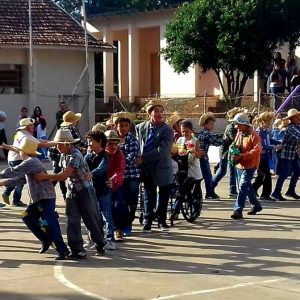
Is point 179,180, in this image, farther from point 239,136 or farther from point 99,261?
point 99,261

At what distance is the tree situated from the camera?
3156 cm

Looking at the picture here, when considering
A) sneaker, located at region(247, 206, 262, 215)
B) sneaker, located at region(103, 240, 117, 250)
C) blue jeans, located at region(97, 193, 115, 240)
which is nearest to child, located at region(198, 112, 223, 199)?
sneaker, located at region(247, 206, 262, 215)

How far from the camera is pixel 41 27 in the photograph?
106 feet

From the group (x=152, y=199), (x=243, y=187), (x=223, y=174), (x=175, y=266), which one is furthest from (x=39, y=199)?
(x=223, y=174)

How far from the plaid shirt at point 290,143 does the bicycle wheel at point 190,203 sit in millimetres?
3120

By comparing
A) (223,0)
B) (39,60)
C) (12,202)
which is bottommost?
(12,202)

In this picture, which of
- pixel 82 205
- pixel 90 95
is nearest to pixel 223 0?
pixel 90 95

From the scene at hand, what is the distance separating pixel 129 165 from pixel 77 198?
5.29ft

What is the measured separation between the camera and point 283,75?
27.0 metres

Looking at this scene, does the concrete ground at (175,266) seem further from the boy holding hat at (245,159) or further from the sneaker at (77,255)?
the boy holding hat at (245,159)

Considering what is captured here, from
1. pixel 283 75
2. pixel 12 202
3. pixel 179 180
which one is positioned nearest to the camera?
pixel 179 180

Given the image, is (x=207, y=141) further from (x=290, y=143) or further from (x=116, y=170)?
(x=116, y=170)

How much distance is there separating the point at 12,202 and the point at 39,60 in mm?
16376

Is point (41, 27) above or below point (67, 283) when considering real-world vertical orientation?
above
